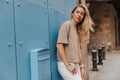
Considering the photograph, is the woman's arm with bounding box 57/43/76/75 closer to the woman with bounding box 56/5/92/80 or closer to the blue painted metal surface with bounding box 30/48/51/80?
the woman with bounding box 56/5/92/80

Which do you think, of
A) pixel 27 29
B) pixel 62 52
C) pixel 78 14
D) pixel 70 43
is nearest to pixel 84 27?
pixel 78 14

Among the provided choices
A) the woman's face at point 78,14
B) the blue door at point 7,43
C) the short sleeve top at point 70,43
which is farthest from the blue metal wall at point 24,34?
the woman's face at point 78,14

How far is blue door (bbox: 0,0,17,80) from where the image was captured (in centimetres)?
222

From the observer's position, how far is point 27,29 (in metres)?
2.67

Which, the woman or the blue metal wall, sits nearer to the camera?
the blue metal wall

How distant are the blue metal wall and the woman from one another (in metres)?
0.10

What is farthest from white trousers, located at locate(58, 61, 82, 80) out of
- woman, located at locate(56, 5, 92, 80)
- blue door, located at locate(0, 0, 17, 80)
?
blue door, located at locate(0, 0, 17, 80)

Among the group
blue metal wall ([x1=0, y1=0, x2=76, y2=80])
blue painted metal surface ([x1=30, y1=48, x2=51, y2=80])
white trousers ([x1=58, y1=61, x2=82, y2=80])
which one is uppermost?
blue metal wall ([x1=0, y1=0, x2=76, y2=80])

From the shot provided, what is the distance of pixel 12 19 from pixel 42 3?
81cm

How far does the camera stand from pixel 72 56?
360 centimetres

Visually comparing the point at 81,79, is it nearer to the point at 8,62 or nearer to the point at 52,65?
the point at 52,65

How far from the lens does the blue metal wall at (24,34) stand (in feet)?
7.45

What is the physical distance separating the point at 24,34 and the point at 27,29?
80 mm

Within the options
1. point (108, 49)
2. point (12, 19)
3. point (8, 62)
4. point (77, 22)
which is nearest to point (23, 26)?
point (12, 19)
